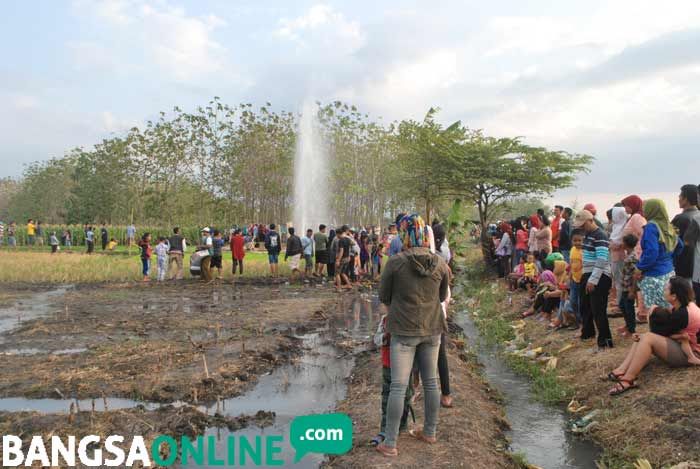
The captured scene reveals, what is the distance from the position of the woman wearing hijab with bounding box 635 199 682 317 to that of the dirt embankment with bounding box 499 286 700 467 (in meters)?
0.87

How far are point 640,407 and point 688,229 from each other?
2.27 meters

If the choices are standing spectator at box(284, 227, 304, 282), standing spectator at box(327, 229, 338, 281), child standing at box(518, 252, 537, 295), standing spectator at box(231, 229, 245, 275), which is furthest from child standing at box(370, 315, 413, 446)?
standing spectator at box(231, 229, 245, 275)

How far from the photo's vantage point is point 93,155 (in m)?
48.0

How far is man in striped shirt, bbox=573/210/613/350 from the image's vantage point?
7.07 m

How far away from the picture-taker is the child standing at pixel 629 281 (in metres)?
7.14

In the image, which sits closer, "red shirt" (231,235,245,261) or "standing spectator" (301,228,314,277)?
"red shirt" (231,235,245,261)

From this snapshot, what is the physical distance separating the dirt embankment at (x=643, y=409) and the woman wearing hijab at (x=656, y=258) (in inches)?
34.2

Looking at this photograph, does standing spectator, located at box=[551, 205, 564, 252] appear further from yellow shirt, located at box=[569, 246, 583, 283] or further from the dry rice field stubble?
the dry rice field stubble

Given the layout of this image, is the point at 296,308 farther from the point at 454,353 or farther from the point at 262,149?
the point at 262,149

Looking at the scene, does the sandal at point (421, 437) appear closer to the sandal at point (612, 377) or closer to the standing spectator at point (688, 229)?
the sandal at point (612, 377)

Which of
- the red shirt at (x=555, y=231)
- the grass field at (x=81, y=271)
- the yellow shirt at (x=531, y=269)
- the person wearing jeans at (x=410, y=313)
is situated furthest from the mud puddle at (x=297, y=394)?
the grass field at (x=81, y=271)

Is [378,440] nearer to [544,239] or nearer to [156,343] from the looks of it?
[156,343]

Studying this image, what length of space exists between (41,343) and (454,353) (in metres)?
7.25

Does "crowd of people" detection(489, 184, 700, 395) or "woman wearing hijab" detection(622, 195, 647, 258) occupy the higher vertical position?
"woman wearing hijab" detection(622, 195, 647, 258)
